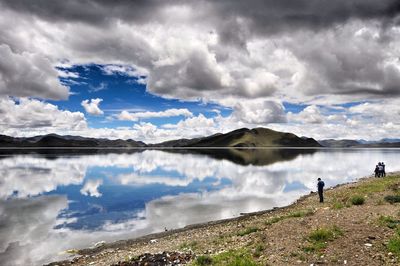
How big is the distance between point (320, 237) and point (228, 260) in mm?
5907

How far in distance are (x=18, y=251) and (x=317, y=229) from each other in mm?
24094

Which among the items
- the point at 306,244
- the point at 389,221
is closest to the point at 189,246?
the point at 306,244

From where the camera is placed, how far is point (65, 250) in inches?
1147

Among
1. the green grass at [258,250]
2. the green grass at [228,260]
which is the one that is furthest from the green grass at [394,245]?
the green grass at [228,260]

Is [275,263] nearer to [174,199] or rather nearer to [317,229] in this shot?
[317,229]

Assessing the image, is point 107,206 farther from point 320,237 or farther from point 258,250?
point 320,237

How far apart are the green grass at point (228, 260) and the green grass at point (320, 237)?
342 cm

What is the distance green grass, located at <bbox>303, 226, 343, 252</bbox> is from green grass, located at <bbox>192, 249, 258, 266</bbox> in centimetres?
342

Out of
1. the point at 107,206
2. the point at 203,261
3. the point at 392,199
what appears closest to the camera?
the point at 203,261

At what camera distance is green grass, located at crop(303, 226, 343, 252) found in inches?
730

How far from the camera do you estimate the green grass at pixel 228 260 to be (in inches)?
668

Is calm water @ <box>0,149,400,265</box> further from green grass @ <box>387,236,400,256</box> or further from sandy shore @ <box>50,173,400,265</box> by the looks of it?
green grass @ <box>387,236,400,256</box>

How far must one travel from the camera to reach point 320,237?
19906 mm

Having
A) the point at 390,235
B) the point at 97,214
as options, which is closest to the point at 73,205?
the point at 97,214
